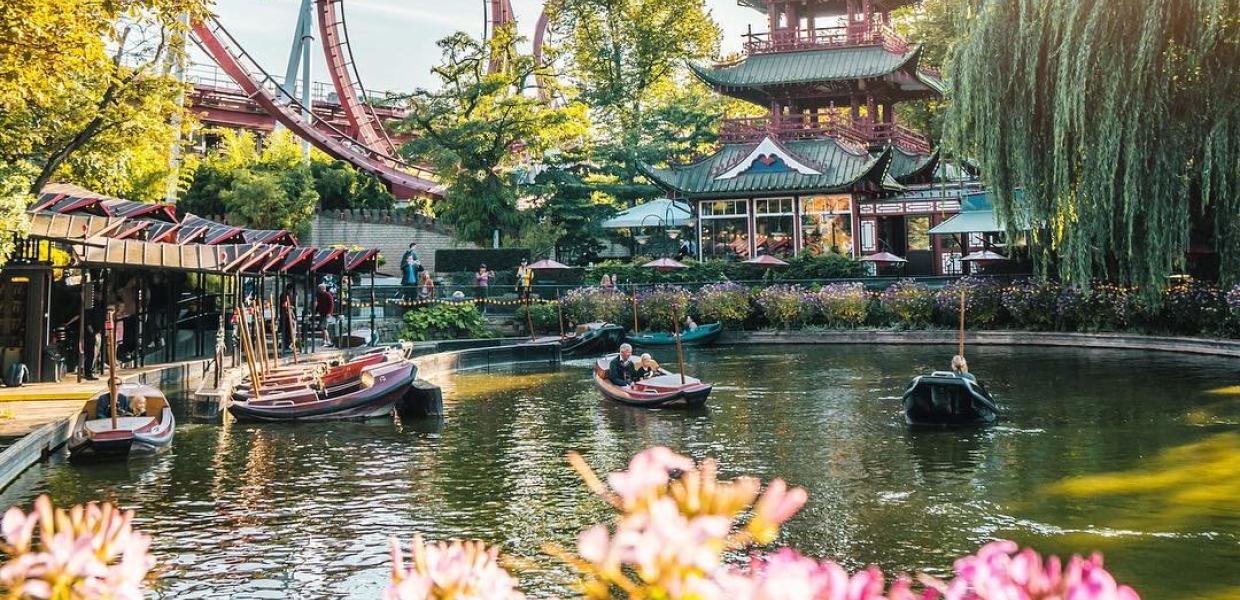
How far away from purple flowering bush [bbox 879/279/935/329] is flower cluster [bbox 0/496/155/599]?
34.7 metres

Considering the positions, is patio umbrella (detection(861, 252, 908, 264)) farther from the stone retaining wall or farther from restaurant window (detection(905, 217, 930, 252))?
restaurant window (detection(905, 217, 930, 252))

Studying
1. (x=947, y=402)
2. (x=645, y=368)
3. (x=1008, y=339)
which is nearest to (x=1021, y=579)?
(x=947, y=402)

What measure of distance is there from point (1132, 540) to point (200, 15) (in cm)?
1477

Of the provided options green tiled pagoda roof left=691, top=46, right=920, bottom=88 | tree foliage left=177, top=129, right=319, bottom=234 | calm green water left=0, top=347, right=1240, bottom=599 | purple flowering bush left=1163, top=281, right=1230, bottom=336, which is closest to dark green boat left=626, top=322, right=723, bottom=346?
calm green water left=0, top=347, right=1240, bottom=599

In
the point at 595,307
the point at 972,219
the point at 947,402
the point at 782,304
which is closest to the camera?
the point at 947,402

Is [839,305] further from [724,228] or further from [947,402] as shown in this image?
[947,402]

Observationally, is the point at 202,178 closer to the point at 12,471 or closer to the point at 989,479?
the point at 12,471

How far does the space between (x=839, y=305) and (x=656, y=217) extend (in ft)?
43.4

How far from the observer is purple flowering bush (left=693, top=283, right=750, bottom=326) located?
37.7m

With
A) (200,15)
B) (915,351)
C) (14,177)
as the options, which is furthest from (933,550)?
(915,351)

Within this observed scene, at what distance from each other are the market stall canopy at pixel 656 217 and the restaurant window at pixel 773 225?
→ 10.6 ft

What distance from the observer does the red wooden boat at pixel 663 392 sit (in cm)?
2111

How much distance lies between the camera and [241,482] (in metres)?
14.9

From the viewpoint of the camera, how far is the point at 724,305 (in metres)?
37.8
